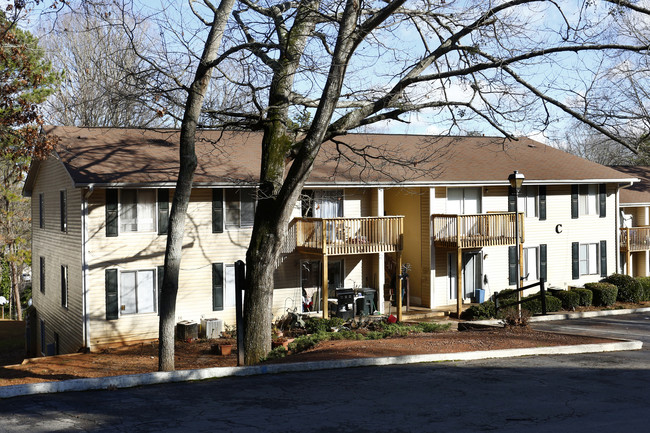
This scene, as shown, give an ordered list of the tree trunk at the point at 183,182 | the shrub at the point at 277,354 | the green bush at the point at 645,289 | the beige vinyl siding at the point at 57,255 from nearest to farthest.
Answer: the tree trunk at the point at 183,182, the shrub at the point at 277,354, the beige vinyl siding at the point at 57,255, the green bush at the point at 645,289

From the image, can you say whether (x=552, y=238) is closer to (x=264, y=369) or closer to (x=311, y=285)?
(x=311, y=285)

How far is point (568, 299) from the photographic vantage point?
24.0 metres

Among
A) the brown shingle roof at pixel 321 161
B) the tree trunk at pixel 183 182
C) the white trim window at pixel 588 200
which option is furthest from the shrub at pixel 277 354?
the white trim window at pixel 588 200

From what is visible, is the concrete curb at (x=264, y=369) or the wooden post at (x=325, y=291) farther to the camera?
the wooden post at (x=325, y=291)

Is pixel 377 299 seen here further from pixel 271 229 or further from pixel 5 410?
pixel 5 410

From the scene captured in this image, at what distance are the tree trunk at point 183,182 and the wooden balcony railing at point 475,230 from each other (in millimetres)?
13667

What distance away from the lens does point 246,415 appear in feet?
24.5

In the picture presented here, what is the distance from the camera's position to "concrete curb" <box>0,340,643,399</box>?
838cm

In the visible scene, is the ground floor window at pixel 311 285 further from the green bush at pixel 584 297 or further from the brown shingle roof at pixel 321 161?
the green bush at pixel 584 297

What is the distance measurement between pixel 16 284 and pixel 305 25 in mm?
32662

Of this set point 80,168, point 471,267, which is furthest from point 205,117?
point 471,267

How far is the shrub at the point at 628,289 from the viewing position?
89.5 ft

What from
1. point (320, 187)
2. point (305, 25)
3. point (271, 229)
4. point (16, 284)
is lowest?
point (16, 284)

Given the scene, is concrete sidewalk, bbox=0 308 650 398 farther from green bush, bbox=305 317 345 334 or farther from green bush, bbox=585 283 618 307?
green bush, bbox=585 283 618 307
